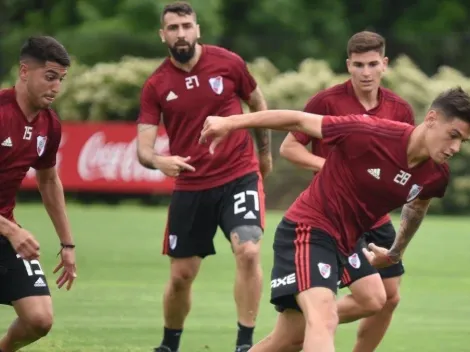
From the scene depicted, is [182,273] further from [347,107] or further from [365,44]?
[365,44]

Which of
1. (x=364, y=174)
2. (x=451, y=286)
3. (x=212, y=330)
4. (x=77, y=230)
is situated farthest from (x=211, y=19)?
(x=364, y=174)

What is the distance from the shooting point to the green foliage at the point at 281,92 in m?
25.7

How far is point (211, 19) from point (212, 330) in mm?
24522

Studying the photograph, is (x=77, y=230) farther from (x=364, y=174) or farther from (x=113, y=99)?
(x=364, y=174)

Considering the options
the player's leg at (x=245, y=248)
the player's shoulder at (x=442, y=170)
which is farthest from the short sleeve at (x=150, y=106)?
the player's shoulder at (x=442, y=170)

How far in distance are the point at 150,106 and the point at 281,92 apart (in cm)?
1699

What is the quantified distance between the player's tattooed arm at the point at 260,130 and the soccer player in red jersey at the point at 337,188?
2666mm

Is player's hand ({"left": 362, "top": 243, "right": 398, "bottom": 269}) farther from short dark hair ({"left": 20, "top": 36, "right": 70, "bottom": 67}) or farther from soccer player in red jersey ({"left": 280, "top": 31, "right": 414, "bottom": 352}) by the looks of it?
short dark hair ({"left": 20, "top": 36, "right": 70, "bottom": 67})

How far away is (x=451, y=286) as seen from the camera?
1436 centimetres

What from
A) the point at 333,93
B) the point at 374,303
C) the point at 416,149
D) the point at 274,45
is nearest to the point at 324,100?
the point at 333,93

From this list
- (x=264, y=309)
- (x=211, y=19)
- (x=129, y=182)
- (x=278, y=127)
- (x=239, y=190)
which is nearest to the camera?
(x=278, y=127)

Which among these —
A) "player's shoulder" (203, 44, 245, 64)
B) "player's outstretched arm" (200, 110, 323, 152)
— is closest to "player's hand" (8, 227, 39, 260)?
"player's outstretched arm" (200, 110, 323, 152)

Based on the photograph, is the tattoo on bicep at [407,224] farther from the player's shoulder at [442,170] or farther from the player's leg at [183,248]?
the player's leg at [183,248]

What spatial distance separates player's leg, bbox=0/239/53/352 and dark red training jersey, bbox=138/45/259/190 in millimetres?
2189
